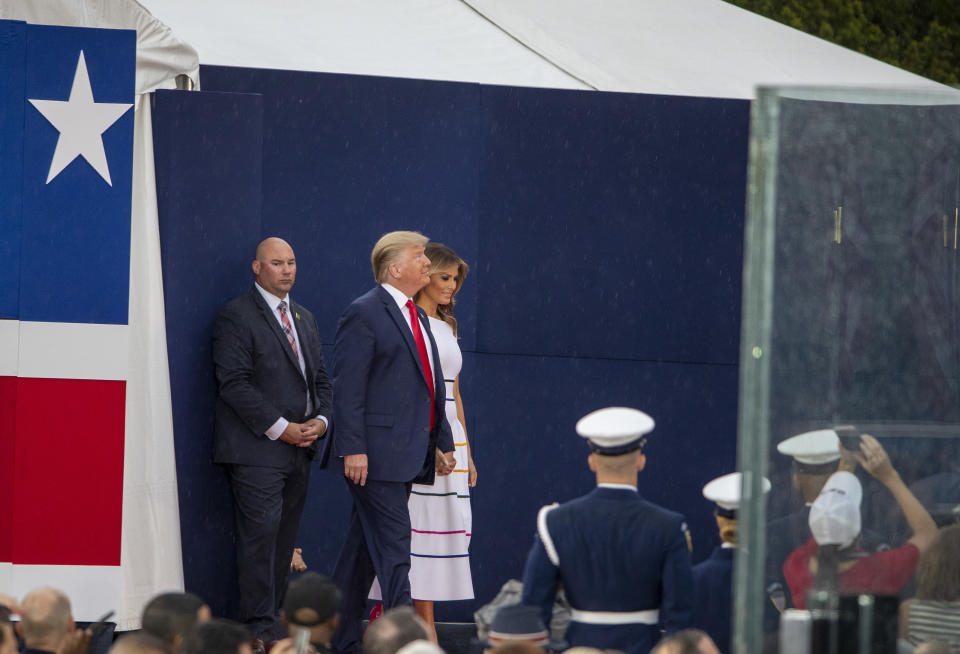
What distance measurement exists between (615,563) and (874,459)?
69 centimetres

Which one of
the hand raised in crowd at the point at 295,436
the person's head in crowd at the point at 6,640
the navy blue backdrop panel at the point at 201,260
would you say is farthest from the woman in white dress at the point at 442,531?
the person's head in crowd at the point at 6,640

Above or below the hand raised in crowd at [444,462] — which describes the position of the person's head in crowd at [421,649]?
below

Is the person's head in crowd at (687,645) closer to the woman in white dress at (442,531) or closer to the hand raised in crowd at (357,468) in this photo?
the hand raised in crowd at (357,468)

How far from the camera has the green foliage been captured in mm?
19438

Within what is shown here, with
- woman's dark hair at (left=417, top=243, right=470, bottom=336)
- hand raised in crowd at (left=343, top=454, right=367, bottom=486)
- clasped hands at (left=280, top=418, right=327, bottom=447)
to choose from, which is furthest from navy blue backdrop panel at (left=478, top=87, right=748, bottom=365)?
hand raised in crowd at (left=343, top=454, right=367, bottom=486)

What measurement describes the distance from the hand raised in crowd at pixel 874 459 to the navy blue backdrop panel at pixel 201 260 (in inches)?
120

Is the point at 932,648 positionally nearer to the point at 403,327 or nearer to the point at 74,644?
the point at 74,644

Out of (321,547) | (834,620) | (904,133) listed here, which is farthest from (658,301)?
(834,620)

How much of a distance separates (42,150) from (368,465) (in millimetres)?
1634

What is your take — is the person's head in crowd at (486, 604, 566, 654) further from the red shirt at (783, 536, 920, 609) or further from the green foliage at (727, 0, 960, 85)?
the green foliage at (727, 0, 960, 85)

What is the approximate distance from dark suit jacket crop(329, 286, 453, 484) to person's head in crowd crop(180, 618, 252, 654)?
244 cm

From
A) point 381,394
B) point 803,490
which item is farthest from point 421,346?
point 803,490

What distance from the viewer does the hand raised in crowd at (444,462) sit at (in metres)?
5.89

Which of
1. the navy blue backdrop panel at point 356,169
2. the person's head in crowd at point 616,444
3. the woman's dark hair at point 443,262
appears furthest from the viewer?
the navy blue backdrop panel at point 356,169
